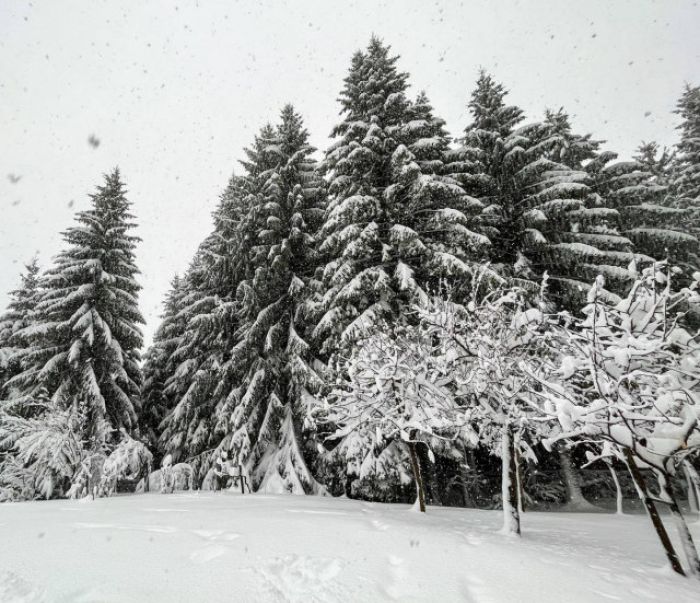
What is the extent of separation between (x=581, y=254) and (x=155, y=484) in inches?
816

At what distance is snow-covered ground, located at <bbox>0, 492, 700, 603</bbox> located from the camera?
3.28 metres

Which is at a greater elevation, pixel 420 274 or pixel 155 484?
pixel 420 274

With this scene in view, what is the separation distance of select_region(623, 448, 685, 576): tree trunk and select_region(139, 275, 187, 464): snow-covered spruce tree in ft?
67.2

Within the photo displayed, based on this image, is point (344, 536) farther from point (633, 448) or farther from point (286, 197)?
point (286, 197)

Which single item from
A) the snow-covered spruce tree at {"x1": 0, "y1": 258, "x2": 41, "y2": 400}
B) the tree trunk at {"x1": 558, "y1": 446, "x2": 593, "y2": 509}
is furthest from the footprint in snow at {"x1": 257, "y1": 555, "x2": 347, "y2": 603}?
the snow-covered spruce tree at {"x1": 0, "y1": 258, "x2": 41, "y2": 400}

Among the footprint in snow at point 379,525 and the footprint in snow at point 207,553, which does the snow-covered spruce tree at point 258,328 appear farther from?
the footprint in snow at point 207,553

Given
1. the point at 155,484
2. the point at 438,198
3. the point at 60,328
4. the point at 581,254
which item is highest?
the point at 438,198

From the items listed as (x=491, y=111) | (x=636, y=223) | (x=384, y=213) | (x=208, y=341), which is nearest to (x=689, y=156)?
(x=636, y=223)

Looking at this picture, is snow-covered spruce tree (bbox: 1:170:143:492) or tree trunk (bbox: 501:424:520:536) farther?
snow-covered spruce tree (bbox: 1:170:143:492)

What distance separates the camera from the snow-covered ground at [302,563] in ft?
10.8

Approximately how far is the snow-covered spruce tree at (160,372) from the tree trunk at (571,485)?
731 inches

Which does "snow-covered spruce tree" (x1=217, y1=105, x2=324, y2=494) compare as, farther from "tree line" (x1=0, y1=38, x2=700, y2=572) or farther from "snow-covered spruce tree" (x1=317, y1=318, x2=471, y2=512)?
"snow-covered spruce tree" (x1=317, y1=318, x2=471, y2=512)

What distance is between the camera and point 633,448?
4.45 m

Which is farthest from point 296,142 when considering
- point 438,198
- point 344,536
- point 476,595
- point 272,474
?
point 476,595
